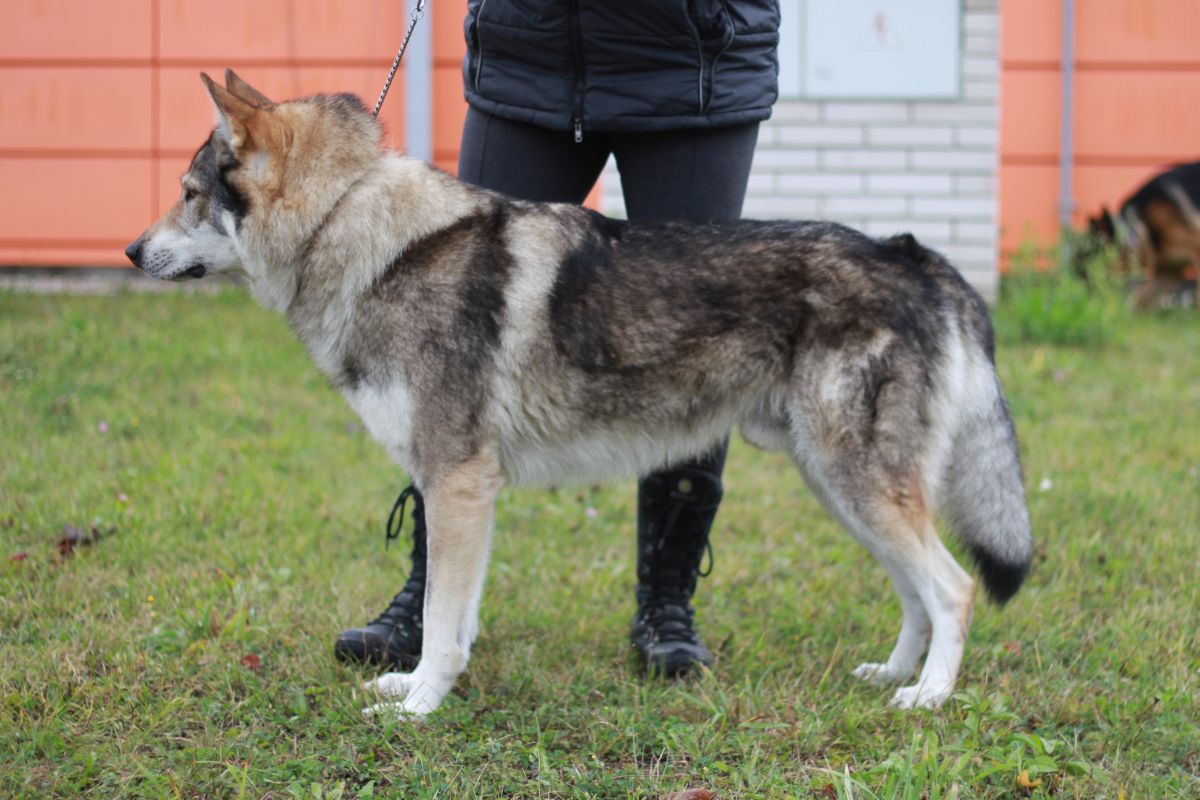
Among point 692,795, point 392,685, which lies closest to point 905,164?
point 392,685

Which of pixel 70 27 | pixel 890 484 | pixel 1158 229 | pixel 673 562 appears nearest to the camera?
pixel 890 484

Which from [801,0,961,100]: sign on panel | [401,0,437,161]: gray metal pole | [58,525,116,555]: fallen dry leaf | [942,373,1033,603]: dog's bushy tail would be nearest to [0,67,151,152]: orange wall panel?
[401,0,437,161]: gray metal pole

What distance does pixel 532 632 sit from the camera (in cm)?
340

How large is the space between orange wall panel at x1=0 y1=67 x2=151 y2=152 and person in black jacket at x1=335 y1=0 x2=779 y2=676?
6.61 meters

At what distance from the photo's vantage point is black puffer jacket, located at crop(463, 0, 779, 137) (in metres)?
3.01

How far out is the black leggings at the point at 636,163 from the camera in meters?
3.14

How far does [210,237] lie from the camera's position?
2.93m

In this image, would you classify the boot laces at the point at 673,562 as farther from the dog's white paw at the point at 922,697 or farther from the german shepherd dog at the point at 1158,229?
the german shepherd dog at the point at 1158,229

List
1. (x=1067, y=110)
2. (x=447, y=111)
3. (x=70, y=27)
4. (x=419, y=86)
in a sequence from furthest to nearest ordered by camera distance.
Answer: (x=1067, y=110) < (x=447, y=111) < (x=70, y=27) < (x=419, y=86)

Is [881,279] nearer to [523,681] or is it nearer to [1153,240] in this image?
[523,681]

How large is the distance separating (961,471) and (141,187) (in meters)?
7.60

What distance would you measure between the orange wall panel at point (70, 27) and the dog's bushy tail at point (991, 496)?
7.87 meters

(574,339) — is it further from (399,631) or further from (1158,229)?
(1158,229)

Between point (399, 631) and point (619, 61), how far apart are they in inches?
64.2
